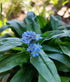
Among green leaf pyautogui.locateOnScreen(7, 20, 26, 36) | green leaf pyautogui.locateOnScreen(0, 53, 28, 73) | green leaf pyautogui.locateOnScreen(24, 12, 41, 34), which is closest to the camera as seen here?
green leaf pyautogui.locateOnScreen(0, 53, 28, 73)

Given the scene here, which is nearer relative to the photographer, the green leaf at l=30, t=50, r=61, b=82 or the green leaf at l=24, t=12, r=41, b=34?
the green leaf at l=30, t=50, r=61, b=82

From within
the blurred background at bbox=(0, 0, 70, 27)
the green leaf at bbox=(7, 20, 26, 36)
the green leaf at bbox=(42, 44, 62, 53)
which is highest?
the blurred background at bbox=(0, 0, 70, 27)

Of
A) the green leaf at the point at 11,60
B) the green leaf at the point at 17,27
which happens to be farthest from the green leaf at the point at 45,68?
the green leaf at the point at 17,27

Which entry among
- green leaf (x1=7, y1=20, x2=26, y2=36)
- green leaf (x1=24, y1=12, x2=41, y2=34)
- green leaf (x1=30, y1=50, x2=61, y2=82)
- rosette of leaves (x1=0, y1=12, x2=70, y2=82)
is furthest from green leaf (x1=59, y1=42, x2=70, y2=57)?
green leaf (x1=7, y1=20, x2=26, y2=36)

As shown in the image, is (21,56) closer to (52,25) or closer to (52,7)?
(52,25)

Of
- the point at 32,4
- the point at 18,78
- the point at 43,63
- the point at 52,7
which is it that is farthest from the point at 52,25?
the point at 32,4

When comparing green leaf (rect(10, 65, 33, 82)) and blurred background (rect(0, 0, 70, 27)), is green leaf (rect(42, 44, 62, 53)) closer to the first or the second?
green leaf (rect(10, 65, 33, 82))

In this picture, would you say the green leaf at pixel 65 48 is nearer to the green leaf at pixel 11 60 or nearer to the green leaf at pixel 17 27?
the green leaf at pixel 11 60

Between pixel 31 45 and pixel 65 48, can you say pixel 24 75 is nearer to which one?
pixel 31 45
